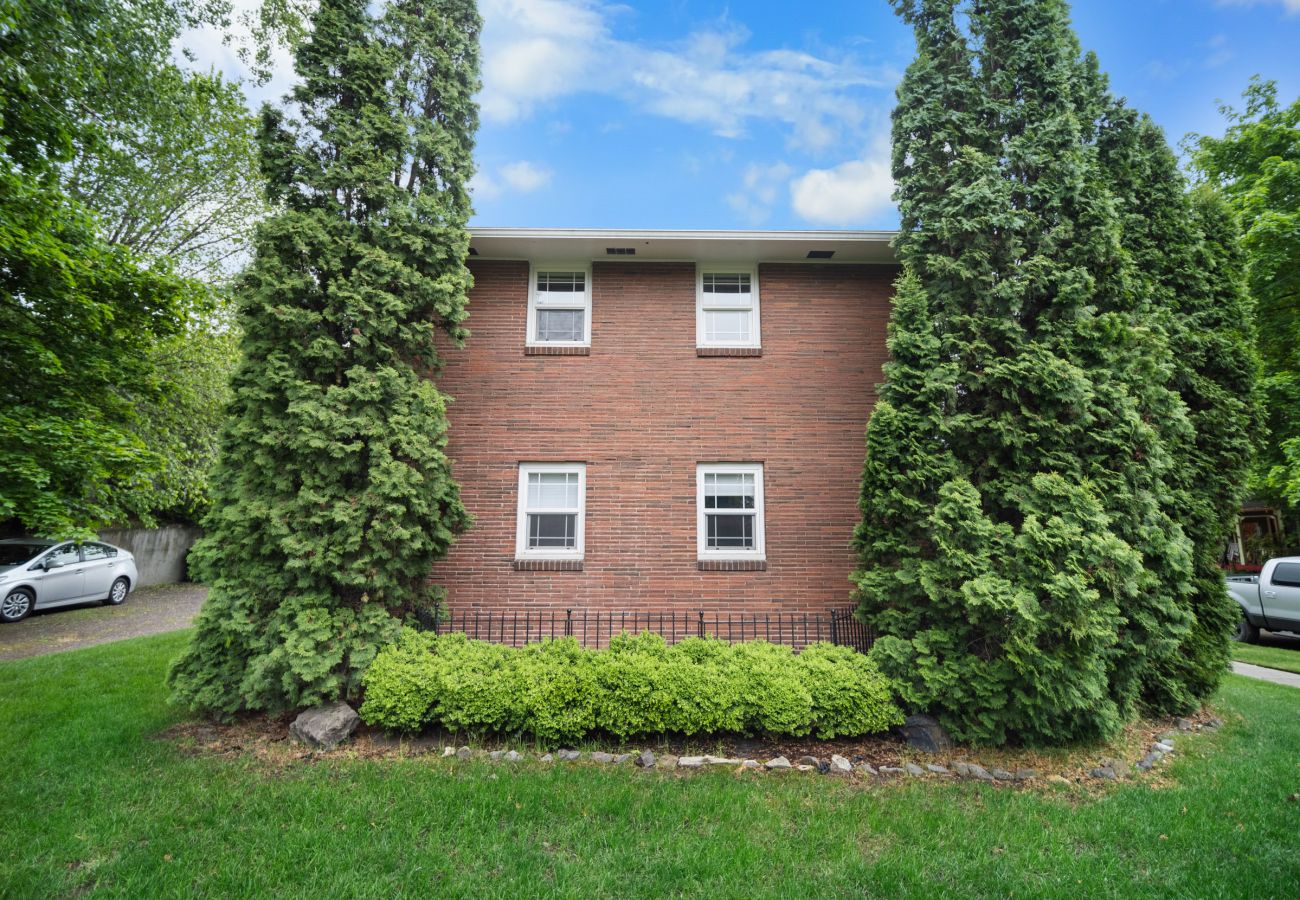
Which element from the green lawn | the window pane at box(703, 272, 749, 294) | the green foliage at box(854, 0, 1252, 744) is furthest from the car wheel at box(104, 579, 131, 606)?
the green lawn

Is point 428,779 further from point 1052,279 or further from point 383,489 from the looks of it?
point 1052,279

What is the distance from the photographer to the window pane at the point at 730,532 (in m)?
8.41

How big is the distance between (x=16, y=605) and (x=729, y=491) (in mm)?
14498

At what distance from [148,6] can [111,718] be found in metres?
13.0

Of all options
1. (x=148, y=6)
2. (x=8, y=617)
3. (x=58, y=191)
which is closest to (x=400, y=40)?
(x=58, y=191)

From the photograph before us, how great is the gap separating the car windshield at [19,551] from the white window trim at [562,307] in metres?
12.3

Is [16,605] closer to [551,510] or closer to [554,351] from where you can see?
[551,510]

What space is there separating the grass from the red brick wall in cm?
340

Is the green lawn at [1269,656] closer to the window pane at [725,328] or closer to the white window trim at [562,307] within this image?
the window pane at [725,328]

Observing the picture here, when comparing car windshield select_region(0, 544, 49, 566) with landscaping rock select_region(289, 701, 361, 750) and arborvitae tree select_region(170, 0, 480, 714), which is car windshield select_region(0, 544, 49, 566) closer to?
arborvitae tree select_region(170, 0, 480, 714)

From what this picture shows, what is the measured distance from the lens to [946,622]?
18.6 ft

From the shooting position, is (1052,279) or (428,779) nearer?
(428,779)

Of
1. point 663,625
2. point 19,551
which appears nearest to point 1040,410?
point 663,625

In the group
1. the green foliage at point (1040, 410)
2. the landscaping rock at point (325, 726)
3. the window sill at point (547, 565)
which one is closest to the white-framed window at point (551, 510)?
the window sill at point (547, 565)
